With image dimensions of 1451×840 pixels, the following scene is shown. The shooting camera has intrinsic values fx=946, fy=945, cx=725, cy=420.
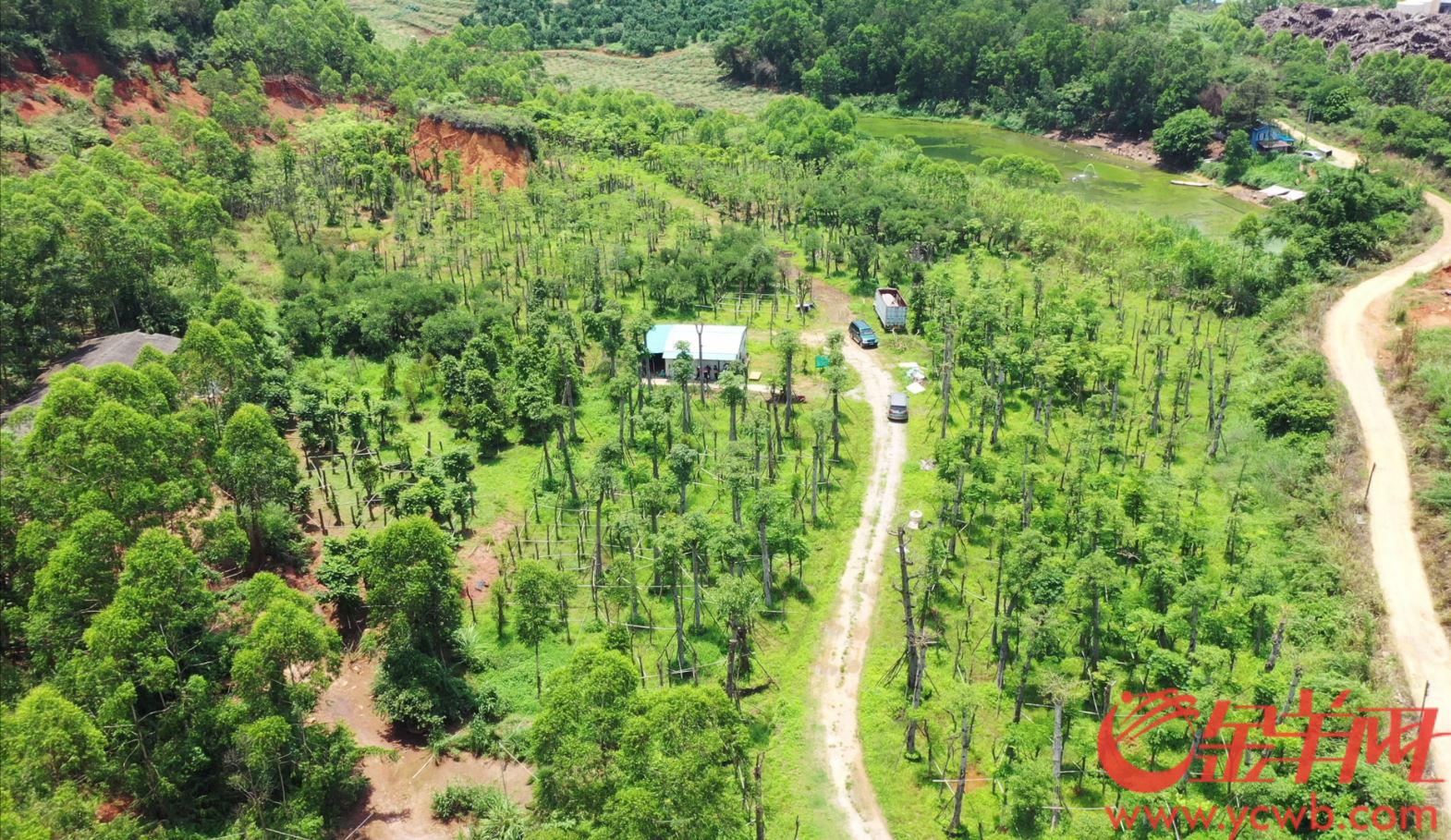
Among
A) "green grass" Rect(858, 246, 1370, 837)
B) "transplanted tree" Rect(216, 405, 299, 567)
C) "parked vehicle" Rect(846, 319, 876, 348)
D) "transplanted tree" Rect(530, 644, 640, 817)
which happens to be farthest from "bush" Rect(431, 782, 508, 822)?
"parked vehicle" Rect(846, 319, 876, 348)

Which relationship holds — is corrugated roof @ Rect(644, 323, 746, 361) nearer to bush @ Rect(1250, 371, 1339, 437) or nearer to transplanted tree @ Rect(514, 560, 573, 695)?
transplanted tree @ Rect(514, 560, 573, 695)

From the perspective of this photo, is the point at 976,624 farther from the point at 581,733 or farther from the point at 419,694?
the point at 419,694

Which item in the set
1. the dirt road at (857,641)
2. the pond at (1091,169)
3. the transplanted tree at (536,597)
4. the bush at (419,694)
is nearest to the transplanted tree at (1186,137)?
the pond at (1091,169)

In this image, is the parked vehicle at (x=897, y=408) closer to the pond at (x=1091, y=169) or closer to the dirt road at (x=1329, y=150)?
the pond at (x=1091, y=169)

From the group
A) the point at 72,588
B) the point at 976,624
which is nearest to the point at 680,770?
the point at 976,624

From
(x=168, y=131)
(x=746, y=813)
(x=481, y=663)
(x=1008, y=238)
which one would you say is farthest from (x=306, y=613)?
(x=168, y=131)
